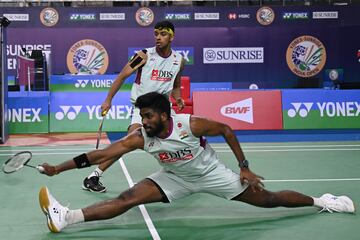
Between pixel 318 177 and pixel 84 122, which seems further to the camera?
pixel 84 122

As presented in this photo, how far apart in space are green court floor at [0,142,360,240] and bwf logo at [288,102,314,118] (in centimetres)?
233

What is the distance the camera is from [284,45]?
1772 centimetres

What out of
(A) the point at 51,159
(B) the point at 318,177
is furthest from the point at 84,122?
(B) the point at 318,177

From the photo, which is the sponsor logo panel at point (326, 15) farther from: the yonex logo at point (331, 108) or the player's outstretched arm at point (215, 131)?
the player's outstretched arm at point (215, 131)

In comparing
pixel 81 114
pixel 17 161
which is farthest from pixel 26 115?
pixel 17 161

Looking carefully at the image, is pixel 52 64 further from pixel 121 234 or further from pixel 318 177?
pixel 121 234

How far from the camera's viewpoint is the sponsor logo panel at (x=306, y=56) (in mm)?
17812

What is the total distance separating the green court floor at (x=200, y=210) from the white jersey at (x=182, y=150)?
1.84 feet

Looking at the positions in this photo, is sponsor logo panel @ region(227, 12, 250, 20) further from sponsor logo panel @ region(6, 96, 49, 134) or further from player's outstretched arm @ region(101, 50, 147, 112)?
player's outstretched arm @ region(101, 50, 147, 112)

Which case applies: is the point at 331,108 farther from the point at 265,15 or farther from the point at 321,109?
the point at 265,15

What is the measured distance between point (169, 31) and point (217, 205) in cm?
199

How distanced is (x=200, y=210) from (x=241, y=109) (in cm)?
565

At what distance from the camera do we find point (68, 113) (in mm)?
11117

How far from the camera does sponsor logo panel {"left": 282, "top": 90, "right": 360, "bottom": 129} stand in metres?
11.0
